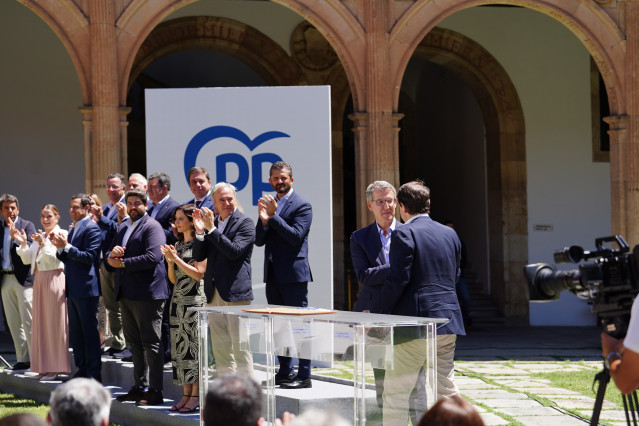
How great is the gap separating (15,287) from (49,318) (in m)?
1.08

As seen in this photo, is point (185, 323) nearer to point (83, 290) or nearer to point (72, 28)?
point (83, 290)

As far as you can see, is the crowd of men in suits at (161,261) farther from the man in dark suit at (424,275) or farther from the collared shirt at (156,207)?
the man in dark suit at (424,275)

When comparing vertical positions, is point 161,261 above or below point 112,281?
above

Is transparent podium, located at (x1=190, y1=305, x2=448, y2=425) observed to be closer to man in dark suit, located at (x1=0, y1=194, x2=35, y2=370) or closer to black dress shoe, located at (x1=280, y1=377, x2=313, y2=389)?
black dress shoe, located at (x1=280, y1=377, x2=313, y2=389)

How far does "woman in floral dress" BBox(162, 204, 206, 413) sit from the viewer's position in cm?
709

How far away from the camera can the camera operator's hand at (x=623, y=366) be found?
3.68 metres

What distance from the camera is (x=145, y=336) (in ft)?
24.3

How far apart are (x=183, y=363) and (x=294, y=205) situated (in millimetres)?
1422

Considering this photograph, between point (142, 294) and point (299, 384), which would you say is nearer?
point (299, 384)

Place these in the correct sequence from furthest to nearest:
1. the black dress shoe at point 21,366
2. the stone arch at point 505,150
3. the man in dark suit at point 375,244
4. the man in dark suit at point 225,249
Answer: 1. the stone arch at point 505,150
2. the black dress shoe at point 21,366
3. the man in dark suit at point 225,249
4. the man in dark suit at point 375,244

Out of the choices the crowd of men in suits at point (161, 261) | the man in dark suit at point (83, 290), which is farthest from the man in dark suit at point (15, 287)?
the man in dark suit at point (83, 290)

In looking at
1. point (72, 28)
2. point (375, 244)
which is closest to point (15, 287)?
point (72, 28)

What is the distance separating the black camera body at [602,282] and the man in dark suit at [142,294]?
13.4 feet

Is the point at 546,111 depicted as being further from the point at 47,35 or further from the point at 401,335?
the point at 401,335
